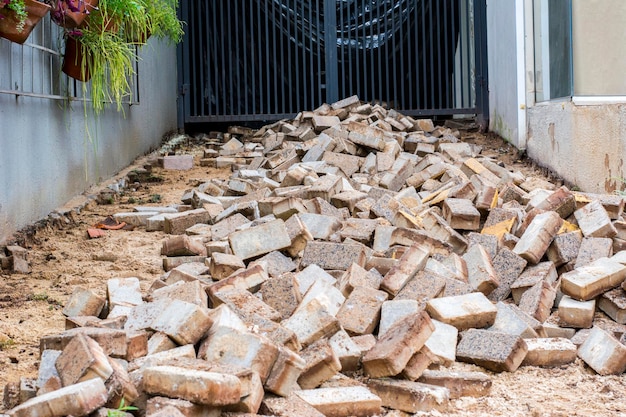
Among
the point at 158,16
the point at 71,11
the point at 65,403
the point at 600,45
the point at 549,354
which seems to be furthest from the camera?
the point at 158,16

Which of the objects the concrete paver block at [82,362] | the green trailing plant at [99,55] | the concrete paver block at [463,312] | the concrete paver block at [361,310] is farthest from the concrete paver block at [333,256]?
the green trailing plant at [99,55]

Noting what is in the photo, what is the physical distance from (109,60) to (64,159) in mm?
766

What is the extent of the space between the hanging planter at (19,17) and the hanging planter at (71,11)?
0.48m

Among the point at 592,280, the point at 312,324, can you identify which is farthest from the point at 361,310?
the point at 592,280

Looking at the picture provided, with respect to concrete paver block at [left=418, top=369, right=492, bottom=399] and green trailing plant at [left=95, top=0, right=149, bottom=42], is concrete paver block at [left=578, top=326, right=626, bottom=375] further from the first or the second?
green trailing plant at [left=95, top=0, right=149, bottom=42]

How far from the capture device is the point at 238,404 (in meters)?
2.01

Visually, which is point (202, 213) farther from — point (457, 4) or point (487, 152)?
point (457, 4)

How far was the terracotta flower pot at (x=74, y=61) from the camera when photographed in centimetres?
481

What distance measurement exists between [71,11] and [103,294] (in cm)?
185

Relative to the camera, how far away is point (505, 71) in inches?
282

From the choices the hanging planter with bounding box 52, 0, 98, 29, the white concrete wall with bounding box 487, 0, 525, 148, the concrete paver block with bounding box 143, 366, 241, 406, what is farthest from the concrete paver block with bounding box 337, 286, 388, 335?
the white concrete wall with bounding box 487, 0, 525, 148

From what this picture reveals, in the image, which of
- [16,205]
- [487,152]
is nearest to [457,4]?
[487,152]

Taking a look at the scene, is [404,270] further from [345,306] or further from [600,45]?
[600,45]

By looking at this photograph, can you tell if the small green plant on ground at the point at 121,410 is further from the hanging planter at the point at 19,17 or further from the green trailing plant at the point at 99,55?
the green trailing plant at the point at 99,55
